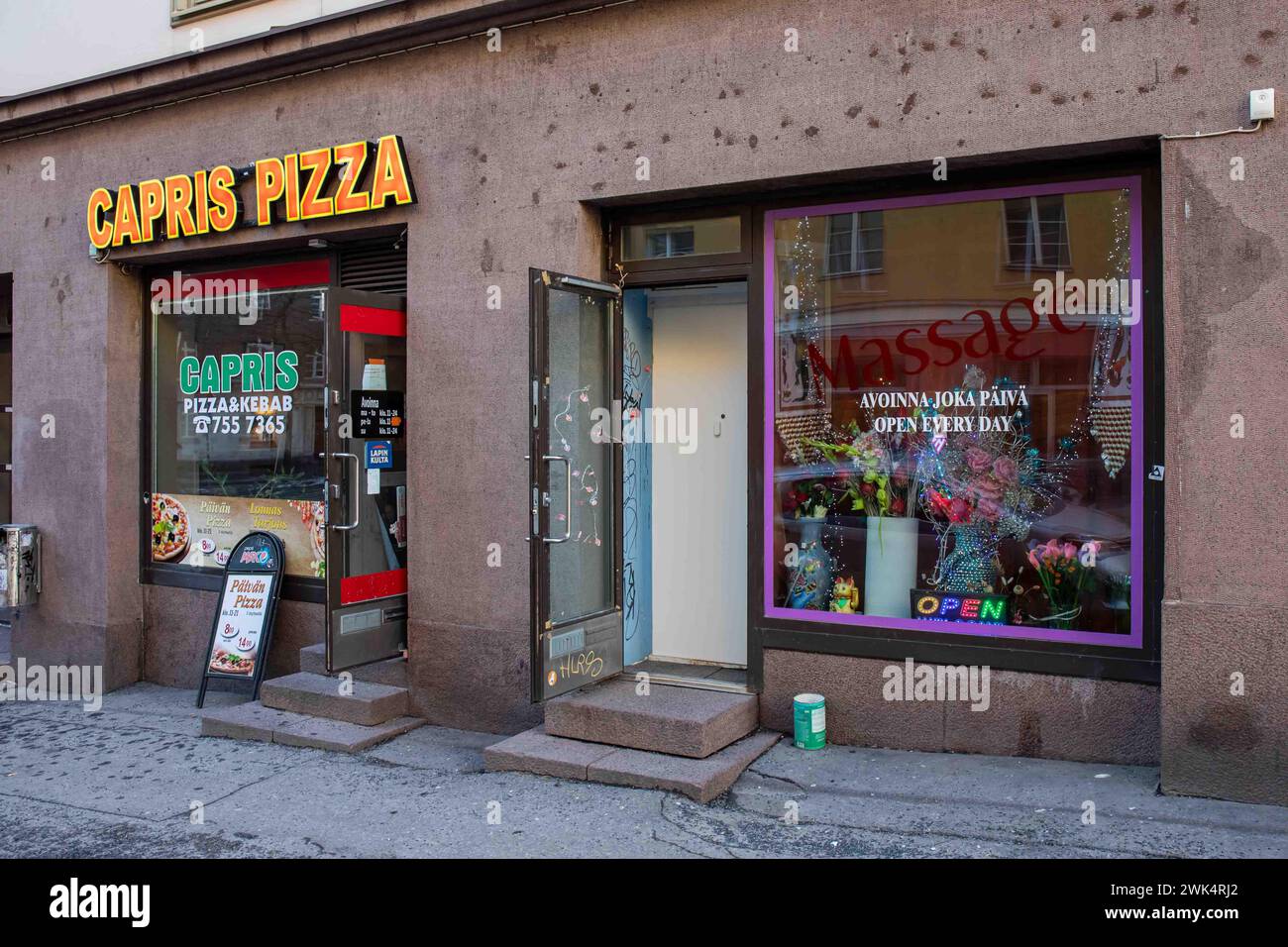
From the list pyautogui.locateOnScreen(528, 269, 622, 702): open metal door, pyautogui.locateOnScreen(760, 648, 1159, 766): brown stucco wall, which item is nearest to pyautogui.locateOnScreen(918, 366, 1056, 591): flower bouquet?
pyautogui.locateOnScreen(760, 648, 1159, 766): brown stucco wall

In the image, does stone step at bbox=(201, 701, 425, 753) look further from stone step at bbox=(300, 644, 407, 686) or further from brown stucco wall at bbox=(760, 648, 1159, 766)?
brown stucco wall at bbox=(760, 648, 1159, 766)

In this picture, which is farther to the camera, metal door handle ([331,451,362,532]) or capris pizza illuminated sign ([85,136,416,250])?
capris pizza illuminated sign ([85,136,416,250])

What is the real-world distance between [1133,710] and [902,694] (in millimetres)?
1192

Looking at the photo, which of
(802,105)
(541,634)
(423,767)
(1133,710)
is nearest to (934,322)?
(802,105)

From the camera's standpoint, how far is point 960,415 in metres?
6.48

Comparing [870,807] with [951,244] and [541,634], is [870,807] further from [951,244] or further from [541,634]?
[951,244]

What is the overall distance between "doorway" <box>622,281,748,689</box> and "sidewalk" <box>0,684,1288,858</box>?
47.7 inches

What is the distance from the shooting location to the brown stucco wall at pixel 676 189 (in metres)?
5.45

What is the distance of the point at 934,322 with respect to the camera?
6500 millimetres

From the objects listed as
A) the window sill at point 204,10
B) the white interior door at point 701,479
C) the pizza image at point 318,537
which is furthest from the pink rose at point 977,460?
the window sill at point 204,10

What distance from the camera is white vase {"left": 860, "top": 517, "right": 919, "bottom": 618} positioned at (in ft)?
21.8

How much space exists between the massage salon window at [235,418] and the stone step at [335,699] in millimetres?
905

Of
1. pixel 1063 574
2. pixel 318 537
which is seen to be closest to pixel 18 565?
pixel 318 537

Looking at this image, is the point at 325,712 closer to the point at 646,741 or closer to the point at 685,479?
the point at 646,741
